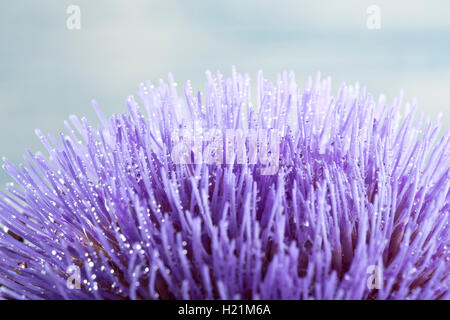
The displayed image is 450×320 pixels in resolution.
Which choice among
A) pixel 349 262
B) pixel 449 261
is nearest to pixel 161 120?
pixel 349 262

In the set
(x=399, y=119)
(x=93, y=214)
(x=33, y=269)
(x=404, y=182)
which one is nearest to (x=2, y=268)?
(x=33, y=269)

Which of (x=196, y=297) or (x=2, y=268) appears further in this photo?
(x=2, y=268)

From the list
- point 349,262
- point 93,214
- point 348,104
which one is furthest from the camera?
point 348,104

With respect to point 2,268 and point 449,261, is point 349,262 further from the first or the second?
point 2,268

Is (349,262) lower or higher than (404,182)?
lower
